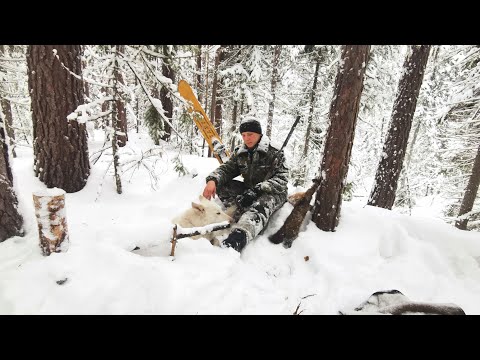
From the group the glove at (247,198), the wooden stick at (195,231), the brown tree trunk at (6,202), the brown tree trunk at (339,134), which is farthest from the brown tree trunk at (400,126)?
the brown tree trunk at (6,202)

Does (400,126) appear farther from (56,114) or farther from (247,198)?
(56,114)

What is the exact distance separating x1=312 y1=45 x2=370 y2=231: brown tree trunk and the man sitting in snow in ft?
2.16

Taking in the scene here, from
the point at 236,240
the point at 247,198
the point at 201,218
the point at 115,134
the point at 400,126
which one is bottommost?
the point at 236,240

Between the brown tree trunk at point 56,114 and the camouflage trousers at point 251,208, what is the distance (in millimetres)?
2654

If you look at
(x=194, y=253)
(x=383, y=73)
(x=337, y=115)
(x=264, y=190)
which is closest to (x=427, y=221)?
(x=337, y=115)

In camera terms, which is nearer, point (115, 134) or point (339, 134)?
point (339, 134)

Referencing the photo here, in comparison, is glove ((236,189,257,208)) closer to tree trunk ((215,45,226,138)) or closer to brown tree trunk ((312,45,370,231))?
brown tree trunk ((312,45,370,231))

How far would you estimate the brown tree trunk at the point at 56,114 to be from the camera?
4.35 m

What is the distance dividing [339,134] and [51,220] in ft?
12.5

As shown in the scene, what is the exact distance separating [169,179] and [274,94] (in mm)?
9017

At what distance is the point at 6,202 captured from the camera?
2.96m

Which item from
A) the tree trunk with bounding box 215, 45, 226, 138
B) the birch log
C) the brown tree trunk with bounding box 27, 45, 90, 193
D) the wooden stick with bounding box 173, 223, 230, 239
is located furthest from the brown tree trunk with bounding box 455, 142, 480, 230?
the brown tree trunk with bounding box 27, 45, 90, 193

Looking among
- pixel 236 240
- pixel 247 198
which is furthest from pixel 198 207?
pixel 247 198

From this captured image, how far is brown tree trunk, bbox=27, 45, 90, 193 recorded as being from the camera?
171 inches
